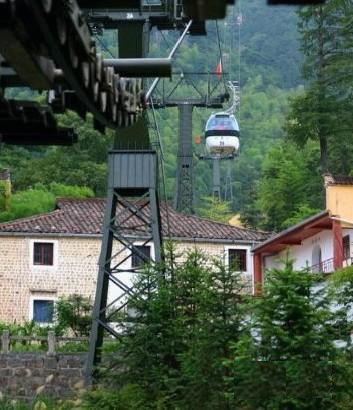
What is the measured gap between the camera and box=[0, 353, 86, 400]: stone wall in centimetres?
3541

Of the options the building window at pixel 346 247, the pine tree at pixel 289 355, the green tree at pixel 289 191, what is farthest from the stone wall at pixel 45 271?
the pine tree at pixel 289 355

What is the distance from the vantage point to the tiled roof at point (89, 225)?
47281 mm

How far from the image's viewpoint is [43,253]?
47.4 m

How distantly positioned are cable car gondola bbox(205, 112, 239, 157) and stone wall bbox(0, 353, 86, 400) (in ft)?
146

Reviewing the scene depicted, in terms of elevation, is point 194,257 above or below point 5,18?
above

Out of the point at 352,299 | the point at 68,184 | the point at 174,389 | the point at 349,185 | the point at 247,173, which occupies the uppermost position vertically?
the point at 247,173

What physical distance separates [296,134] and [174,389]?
32.2m

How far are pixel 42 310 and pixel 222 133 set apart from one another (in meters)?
34.6

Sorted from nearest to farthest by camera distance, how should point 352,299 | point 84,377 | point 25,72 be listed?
point 25,72 < point 352,299 < point 84,377

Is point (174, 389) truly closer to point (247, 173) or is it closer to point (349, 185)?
point (349, 185)

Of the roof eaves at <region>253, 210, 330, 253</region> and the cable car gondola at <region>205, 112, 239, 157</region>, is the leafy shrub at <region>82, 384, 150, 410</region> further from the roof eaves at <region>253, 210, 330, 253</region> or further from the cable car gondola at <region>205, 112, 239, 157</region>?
the cable car gondola at <region>205, 112, 239, 157</region>

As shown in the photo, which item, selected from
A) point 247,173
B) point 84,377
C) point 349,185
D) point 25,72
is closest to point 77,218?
point 349,185

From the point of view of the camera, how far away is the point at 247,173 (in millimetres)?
106375

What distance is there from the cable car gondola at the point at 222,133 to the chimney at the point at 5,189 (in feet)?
85.6
